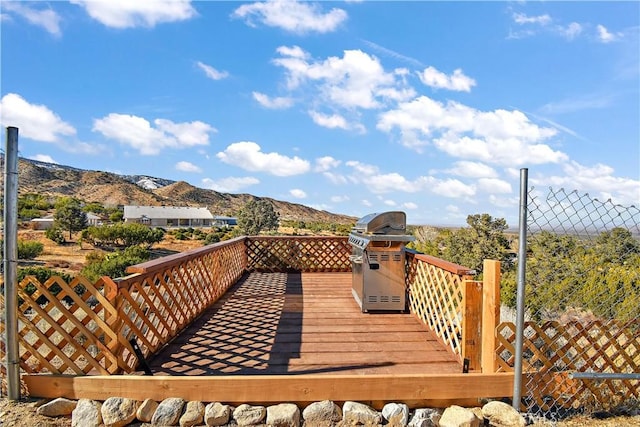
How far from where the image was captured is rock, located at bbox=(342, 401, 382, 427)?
2279 mm

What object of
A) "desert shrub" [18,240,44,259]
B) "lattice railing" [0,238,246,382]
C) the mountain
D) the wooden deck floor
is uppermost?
the mountain

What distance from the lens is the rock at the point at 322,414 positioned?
2.26 metres

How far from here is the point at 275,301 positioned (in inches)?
195

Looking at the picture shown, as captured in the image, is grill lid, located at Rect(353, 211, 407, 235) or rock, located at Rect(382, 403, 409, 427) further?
grill lid, located at Rect(353, 211, 407, 235)

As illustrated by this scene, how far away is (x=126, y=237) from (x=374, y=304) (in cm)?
2432

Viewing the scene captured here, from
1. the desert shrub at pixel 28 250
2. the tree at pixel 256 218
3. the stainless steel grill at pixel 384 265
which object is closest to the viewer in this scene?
the stainless steel grill at pixel 384 265

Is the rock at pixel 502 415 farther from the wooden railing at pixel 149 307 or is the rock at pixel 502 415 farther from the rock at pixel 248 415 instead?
the rock at pixel 248 415

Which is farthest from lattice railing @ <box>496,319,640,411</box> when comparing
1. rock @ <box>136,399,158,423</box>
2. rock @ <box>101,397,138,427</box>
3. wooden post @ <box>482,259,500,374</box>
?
rock @ <box>101,397,138,427</box>

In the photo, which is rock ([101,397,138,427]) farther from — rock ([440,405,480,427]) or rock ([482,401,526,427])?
rock ([482,401,526,427])

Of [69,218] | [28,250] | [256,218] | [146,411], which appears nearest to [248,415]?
[146,411]

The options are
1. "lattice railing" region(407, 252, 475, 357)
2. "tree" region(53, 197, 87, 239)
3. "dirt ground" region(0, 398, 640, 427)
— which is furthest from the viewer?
"tree" region(53, 197, 87, 239)

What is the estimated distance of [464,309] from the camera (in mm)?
2676

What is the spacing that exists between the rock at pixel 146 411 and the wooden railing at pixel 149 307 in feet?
1.09

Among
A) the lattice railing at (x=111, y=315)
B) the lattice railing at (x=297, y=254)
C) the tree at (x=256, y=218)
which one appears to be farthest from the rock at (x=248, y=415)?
the tree at (x=256, y=218)
